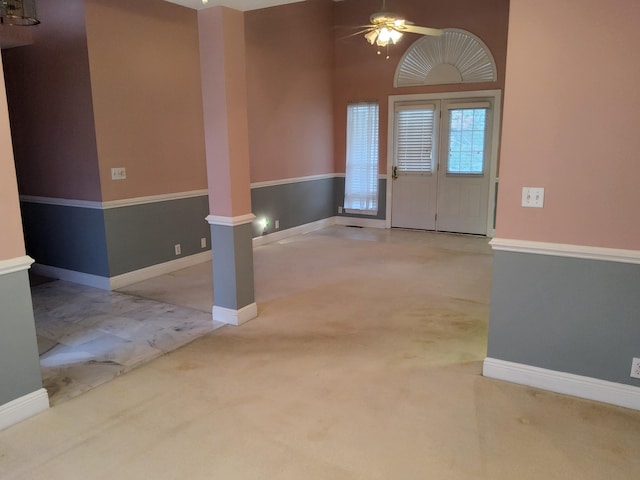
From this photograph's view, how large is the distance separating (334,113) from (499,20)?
113 inches

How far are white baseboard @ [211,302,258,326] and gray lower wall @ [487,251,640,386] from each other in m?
1.94

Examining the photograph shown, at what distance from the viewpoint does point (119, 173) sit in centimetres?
471

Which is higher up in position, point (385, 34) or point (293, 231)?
point (385, 34)

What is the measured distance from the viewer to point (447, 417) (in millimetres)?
2559

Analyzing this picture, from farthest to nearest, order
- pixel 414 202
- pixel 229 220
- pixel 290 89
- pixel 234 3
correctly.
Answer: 1. pixel 414 202
2. pixel 290 89
3. pixel 229 220
4. pixel 234 3

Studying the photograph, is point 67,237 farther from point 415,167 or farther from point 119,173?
point 415,167

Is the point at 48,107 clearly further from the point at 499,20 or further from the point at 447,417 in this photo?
the point at 499,20

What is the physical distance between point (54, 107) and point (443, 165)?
17.4 feet

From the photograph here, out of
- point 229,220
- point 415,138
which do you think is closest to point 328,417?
point 229,220

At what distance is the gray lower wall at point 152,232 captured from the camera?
4.77 metres

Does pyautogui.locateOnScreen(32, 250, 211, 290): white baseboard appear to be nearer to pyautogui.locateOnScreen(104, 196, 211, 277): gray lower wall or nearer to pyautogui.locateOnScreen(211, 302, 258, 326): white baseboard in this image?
pyautogui.locateOnScreen(104, 196, 211, 277): gray lower wall

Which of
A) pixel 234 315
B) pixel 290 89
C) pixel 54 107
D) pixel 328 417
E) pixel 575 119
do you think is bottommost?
pixel 328 417

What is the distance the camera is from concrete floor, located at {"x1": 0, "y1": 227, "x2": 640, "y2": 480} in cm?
219

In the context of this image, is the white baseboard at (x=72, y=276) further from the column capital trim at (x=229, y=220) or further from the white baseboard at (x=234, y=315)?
the column capital trim at (x=229, y=220)
